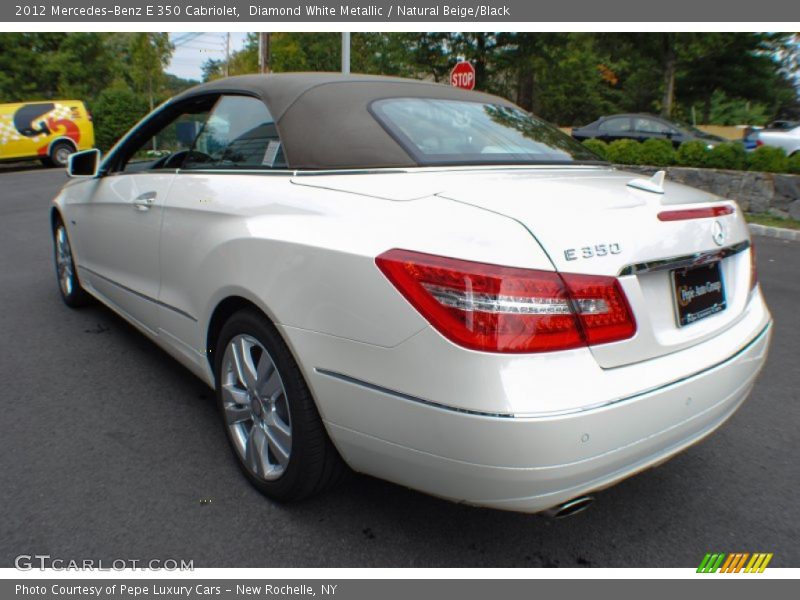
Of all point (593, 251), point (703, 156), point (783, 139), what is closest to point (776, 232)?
point (703, 156)

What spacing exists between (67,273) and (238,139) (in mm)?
2794

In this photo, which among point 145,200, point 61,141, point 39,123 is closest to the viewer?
point 145,200

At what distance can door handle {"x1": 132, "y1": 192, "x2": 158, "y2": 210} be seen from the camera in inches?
125

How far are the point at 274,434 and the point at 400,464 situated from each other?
65 centimetres

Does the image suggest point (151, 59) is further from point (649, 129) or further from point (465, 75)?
point (465, 75)

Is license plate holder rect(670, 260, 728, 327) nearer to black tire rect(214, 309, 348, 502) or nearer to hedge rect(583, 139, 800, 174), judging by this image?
black tire rect(214, 309, 348, 502)

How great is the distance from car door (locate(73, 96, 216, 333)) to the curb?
8.25 meters

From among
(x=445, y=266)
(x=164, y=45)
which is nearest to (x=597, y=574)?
(x=445, y=266)

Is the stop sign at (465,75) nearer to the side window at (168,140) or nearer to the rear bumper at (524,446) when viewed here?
the side window at (168,140)

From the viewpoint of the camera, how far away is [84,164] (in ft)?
13.7

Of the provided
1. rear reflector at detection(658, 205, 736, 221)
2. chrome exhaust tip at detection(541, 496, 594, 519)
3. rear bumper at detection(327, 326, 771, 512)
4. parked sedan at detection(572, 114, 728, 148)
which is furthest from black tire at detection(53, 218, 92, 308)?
parked sedan at detection(572, 114, 728, 148)

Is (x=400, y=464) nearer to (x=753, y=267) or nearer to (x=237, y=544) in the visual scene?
(x=237, y=544)

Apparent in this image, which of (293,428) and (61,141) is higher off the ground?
(61,141)

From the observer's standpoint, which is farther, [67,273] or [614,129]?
[614,129]
